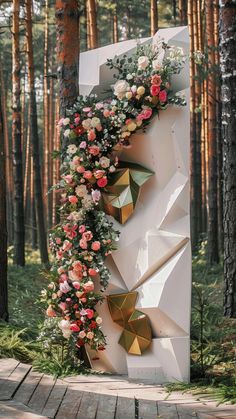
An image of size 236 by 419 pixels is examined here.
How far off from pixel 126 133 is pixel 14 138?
7486 millimetres

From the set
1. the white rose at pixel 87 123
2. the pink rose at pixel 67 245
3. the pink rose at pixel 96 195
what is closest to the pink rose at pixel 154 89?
the white rose at pixel 87 123

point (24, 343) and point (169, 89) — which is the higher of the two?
point (169, 89)

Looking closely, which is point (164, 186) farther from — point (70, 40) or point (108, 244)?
point (70, 40)

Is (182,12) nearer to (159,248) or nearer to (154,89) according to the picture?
(154,89)

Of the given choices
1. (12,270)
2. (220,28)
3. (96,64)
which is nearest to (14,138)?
(12,270)

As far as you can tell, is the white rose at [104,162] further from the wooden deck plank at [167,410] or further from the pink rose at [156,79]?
the wooden deck plank at [167,410]

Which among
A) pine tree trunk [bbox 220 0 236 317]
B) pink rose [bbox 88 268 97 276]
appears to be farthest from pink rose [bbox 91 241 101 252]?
pine tree trunk [bbox 220 0 236 317]

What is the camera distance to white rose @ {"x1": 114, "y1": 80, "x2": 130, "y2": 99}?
15.0 ft

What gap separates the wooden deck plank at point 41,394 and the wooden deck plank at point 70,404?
13 cm

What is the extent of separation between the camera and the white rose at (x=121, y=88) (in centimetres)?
458

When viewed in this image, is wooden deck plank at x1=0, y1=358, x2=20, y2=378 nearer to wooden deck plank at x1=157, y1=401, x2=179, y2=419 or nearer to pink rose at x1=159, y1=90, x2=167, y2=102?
wooden deck plank at x1=157, y1=401, x2=179, y2=419

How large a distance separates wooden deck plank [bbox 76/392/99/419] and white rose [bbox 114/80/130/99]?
7.62 ft

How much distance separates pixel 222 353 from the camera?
211 inches

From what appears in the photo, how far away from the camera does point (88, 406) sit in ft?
12.4
